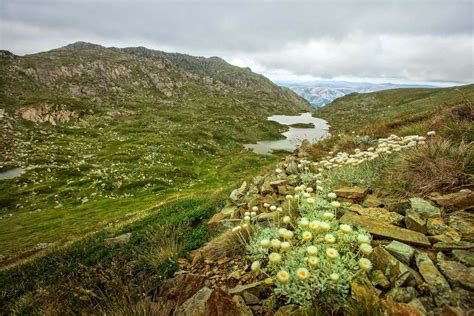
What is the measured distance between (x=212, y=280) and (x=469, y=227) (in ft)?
14.7

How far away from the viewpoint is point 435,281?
3129 mm

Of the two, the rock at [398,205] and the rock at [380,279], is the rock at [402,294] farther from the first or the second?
the rock at [398,205]

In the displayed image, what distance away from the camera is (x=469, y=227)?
410 cm

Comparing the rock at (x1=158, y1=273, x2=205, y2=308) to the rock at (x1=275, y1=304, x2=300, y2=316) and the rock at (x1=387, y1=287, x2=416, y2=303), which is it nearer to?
the rock at (x1=275, y1=304, x2=300, y2=316)

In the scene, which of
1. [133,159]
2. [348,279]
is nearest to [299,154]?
[348,279]

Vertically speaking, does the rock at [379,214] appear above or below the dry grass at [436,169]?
below

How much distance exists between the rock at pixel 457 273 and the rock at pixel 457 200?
181 cm

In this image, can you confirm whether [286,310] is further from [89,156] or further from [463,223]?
[89,156]

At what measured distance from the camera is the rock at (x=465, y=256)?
3.37m

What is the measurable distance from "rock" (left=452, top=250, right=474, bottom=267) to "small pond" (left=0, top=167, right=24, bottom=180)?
67.8 metres

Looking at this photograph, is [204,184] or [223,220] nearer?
[223,220]

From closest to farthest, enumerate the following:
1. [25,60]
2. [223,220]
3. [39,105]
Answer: [223,220] → [39,105] → [25,60]

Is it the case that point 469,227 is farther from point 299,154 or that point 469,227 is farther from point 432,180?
point 299,154

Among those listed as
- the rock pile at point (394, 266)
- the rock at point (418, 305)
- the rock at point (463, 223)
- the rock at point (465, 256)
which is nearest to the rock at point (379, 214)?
the rock pile at point (394, 266)
